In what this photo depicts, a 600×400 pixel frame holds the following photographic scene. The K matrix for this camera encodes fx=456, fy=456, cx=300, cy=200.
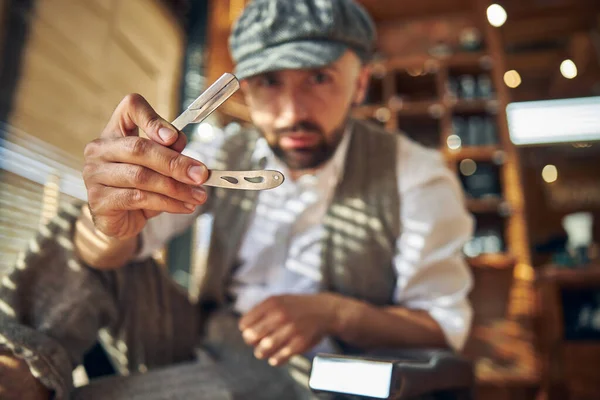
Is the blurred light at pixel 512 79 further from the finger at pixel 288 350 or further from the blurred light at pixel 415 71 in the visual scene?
the finger at pixel 288 350

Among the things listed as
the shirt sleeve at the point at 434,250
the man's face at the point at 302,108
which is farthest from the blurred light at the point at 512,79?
the man's face at the point at 302,108

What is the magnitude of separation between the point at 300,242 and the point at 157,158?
60cm

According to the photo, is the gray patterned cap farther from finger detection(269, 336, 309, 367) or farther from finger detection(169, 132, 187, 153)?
finger detection(269, 336, 309, 367)

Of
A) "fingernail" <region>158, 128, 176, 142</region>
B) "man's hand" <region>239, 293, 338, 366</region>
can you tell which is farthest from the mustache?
"fingernail" <region>158, 128, 176, 142</region>

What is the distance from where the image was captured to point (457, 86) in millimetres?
3258

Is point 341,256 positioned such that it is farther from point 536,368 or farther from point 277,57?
point 536,368

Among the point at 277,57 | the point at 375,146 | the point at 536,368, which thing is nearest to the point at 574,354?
the point at 536,368

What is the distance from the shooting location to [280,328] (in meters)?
0.76

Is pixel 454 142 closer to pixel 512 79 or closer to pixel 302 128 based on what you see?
pixel 512 79

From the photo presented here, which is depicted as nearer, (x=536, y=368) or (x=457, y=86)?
(x=536, y=368)

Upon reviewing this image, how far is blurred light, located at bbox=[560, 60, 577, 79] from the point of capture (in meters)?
3.40

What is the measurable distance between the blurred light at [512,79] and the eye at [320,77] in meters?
2.73

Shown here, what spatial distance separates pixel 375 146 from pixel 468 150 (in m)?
2.08

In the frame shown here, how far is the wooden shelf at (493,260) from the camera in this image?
2834mm
